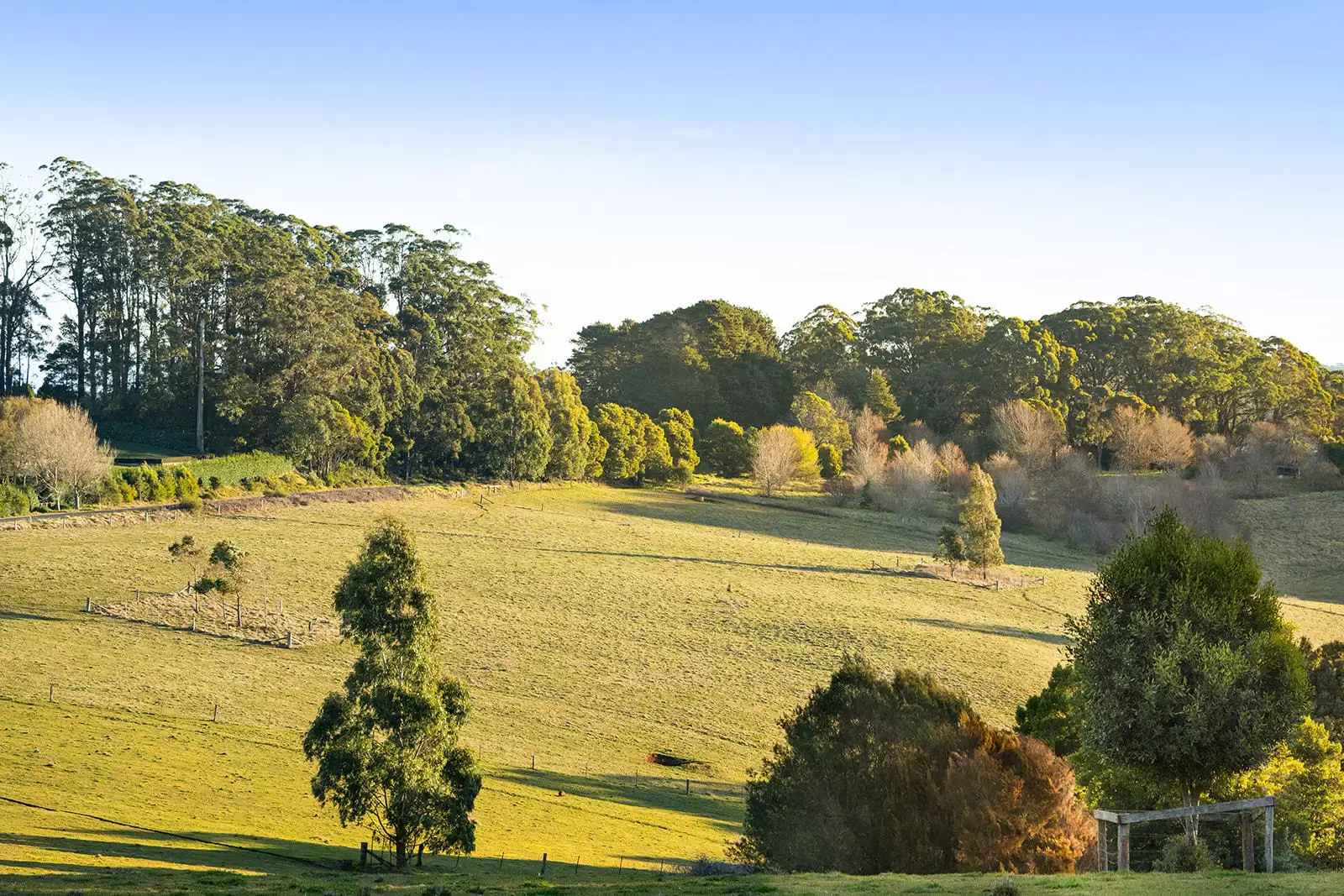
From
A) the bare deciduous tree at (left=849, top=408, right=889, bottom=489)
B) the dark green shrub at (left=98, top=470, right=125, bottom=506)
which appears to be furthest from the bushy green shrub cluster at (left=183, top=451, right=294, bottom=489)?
the bare deciduous tree at (left=849, top=408, right=889, bottom=489)

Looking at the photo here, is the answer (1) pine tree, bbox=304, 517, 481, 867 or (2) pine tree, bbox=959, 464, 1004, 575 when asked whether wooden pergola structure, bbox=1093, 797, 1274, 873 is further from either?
(2) pine tree, bbox=959, 464, 1004, 575

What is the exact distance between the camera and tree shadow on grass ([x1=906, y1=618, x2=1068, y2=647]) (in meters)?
52.9

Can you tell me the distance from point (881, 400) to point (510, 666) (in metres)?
76.4

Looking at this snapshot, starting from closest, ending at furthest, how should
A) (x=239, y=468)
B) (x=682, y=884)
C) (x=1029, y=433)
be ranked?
(x=682, y=884) < (x=239, y=468) < (x=1029, y=433)

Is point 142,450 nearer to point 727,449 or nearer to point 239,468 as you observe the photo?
point 239,468

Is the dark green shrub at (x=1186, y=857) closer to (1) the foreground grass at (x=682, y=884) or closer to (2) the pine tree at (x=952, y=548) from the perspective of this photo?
(1) the foreground grass at (x=682, y=884)

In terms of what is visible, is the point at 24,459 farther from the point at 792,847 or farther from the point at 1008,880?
the point at 1008,880

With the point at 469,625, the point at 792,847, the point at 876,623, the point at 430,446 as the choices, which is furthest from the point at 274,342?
the point at 792,847

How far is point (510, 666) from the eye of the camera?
136ft

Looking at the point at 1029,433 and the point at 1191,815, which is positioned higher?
the point at 1029,433

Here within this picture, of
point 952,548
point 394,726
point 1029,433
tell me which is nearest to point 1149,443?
point 1029,433

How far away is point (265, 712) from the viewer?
1300 inches

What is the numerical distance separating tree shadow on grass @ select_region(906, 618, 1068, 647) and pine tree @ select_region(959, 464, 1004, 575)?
42.0 ft

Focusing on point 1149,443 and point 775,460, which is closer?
point 775,460
